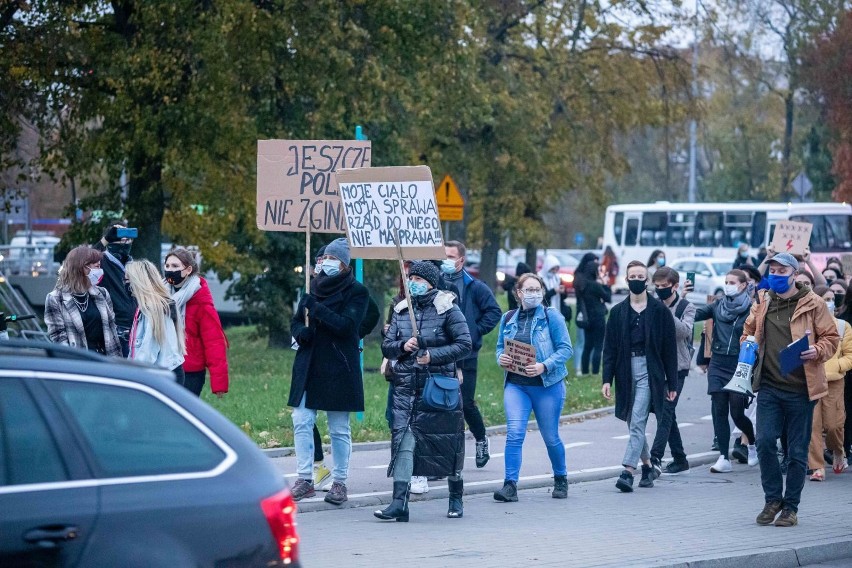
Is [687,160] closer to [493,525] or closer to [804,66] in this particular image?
[804,66]

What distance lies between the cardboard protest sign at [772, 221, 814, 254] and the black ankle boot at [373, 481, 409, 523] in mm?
9474

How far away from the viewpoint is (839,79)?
40000 mm

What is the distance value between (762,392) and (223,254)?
15193mm

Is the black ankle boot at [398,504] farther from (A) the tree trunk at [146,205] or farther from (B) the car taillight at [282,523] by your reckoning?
(A) the tree trunk at [146,205]

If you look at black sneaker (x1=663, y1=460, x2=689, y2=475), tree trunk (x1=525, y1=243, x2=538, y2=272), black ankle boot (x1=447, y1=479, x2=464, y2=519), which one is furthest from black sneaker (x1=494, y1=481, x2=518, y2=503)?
tree trunk (x1=525, y1=243, x2=538, y2=272)

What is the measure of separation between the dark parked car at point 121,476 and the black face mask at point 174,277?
493 centimetres

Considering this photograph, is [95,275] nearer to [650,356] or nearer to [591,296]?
[650,356]

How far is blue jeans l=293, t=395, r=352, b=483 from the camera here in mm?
10062

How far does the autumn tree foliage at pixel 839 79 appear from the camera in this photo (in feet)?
130

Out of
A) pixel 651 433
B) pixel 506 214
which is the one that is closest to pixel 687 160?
pixel 506 214

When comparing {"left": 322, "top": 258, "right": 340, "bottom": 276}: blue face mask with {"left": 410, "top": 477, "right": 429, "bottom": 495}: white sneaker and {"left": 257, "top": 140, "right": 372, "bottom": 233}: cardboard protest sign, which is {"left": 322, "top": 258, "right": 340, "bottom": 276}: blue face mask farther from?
{"left": 257, "top": 140, "right": 372, "bottom": 233}: cardboard protest sign

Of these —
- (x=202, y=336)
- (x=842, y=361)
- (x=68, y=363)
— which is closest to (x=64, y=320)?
(x=202, y=336)

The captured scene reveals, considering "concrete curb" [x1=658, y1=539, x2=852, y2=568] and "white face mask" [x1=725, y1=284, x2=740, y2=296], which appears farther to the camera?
"white face mask" [x1=725, y1=284, x2=740, y2=296]

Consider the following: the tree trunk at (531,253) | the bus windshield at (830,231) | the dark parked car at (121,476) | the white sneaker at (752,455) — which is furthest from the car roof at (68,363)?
the bus windshield at (830,231)
